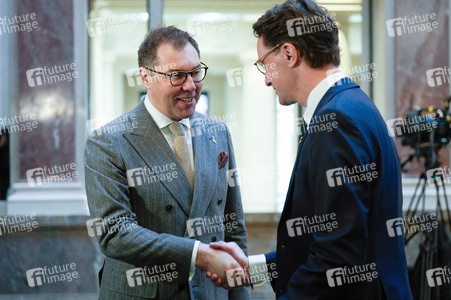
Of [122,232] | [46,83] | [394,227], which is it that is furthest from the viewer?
[46,83]

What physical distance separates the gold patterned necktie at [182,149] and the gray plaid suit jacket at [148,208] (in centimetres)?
5

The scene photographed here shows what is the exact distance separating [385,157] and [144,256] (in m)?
1.01

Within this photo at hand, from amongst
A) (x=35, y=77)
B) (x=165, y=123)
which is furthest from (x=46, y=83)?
(x=165, y=123)

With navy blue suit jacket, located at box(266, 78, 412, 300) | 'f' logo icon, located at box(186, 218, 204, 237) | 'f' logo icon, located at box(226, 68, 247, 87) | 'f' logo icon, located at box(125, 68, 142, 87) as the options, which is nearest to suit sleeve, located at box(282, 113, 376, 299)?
navy blue suit jacket, located at box(266, 78, 412, 300)

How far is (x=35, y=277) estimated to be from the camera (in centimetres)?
618

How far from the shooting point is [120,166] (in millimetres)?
2516

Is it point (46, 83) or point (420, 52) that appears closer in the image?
point (46, 83)

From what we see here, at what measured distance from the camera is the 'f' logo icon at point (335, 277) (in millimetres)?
1830

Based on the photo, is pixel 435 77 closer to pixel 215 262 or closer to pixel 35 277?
pixel 35 277

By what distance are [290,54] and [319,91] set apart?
160 millimetres

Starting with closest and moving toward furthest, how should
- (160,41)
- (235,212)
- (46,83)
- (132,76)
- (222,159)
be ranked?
1. (160,41)
2. (222,159)
3. (235,212)
4. (132,76)
5. (46,83)

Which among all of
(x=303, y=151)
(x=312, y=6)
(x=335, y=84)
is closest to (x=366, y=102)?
(x=335, y=84)

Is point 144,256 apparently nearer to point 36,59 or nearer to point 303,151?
point 303,151

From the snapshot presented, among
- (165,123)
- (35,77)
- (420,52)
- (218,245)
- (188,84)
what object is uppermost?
(420,52)
